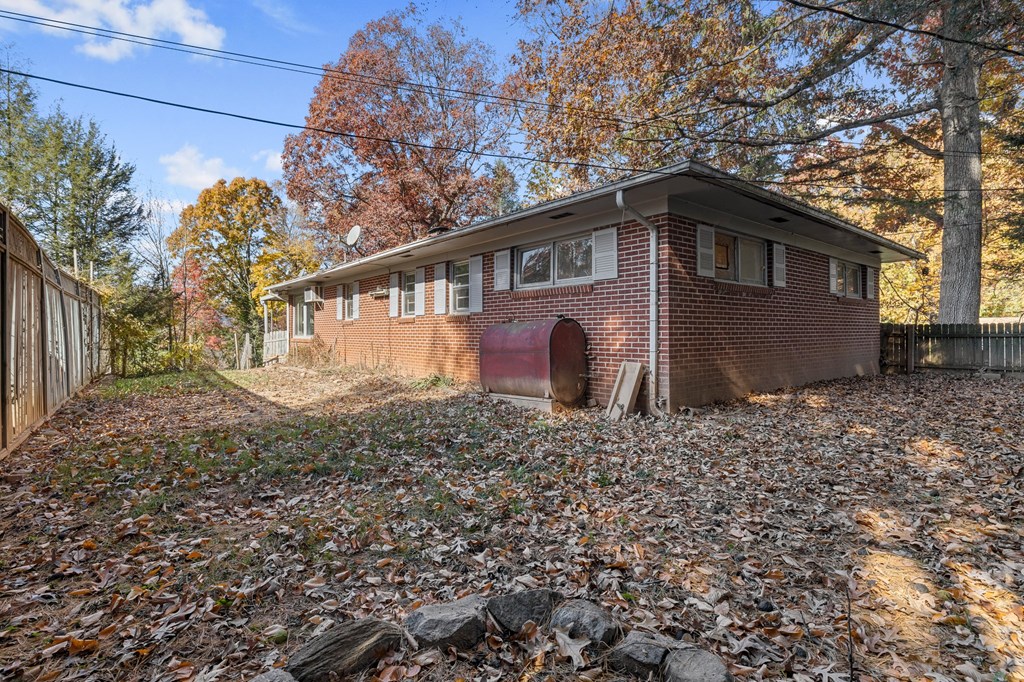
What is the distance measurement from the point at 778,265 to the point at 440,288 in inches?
279

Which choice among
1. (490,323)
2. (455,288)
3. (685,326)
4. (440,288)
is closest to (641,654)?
(685,326)

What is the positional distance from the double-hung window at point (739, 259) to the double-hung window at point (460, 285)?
17.2 ft

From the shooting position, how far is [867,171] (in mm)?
13547

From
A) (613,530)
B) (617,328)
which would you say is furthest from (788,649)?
(617,328)

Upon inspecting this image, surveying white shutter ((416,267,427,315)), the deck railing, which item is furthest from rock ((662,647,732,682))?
the deck railing

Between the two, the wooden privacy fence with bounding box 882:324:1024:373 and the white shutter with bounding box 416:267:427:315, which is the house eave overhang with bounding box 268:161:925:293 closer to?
the white shutter with bounding box 416:267:427:315

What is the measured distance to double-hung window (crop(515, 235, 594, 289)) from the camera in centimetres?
846

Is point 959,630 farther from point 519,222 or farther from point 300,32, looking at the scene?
point 300,32

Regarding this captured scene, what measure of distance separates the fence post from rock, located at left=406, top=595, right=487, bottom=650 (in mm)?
14475

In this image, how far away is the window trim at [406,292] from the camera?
13.0m

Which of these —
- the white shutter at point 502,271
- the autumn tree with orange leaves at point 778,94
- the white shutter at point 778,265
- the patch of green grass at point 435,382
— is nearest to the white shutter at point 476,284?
the white shutter at point 502,271

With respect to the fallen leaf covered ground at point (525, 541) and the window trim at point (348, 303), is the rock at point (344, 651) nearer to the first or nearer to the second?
the fallen leaf covered ground at point (525, 541)

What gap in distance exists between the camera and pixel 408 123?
62.9 ft

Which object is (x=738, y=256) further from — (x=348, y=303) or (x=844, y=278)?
(x=348, y=303)
